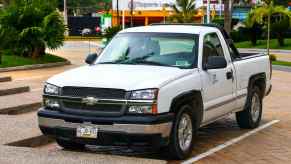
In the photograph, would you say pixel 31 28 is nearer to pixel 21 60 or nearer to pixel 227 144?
pixel 21 60

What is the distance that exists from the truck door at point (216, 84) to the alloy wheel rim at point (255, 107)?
1.16m

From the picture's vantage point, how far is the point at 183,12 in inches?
2066

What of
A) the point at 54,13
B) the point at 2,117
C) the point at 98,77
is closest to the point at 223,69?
the point at 98,77

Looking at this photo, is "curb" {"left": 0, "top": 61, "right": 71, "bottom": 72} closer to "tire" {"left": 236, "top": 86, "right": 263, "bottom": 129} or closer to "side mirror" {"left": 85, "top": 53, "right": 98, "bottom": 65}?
"tire" {"left": 236, "top": 86, "right": 263, "bottom": 129}

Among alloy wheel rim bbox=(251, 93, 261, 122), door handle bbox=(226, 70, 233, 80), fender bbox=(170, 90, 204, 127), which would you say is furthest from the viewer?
alloy wheel rim bbox=(251, 93, 261, 122)

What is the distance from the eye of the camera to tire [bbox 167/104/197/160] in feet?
27.3

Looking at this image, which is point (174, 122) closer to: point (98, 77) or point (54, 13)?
point (98, 77)

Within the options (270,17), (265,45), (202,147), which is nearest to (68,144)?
(202,147)

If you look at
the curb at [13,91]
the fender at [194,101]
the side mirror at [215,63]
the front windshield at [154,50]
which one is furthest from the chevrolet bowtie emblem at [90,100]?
the curb at [13,91]

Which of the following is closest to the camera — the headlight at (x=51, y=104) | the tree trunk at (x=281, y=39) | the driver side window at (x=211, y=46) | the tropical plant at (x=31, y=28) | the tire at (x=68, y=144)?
the headlight at (x=51, y=104)

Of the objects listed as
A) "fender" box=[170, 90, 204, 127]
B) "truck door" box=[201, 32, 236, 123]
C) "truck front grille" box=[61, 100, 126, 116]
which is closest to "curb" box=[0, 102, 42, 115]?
"truck front grille" box=[61, 100, 126, 116]

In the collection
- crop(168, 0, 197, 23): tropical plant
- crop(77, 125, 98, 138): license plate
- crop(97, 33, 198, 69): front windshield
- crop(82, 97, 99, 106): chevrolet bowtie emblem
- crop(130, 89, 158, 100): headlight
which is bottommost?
crop(77, 125, 98, 138): license plate

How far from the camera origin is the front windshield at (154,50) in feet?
30.5

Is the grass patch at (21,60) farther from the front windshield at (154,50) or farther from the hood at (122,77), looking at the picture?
the hood at (122,77)
